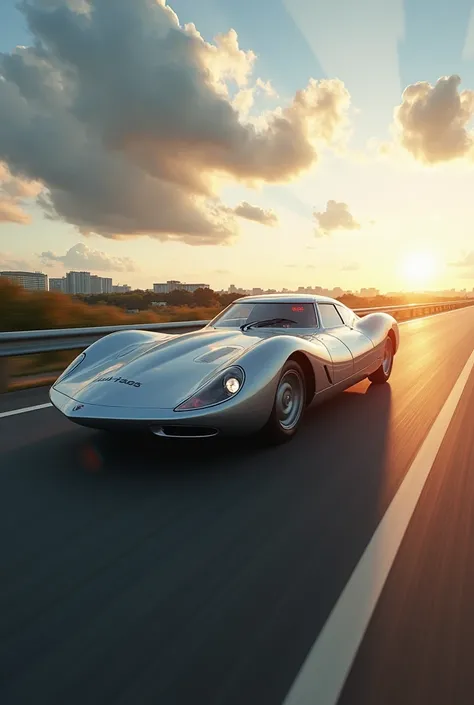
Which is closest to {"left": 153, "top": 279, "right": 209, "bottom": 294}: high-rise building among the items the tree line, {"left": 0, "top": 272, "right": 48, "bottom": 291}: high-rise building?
the tree line

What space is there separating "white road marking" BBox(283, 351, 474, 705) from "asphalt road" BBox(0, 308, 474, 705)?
4 cm

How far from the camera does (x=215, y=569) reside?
98.0 inches

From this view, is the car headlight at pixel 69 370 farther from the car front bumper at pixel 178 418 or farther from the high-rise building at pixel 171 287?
the high-rise building at pixel 171 287

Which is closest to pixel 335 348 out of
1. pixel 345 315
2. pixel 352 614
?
pixel 345 315

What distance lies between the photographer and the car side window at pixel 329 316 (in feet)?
19.6

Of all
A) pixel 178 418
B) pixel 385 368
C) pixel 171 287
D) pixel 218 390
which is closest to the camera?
pixel 178 418

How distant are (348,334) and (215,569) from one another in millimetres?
4098

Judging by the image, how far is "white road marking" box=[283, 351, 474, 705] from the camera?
1743 millimetres

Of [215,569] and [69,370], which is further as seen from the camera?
[69,370]

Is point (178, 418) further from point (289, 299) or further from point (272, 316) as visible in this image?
point (289, 299)

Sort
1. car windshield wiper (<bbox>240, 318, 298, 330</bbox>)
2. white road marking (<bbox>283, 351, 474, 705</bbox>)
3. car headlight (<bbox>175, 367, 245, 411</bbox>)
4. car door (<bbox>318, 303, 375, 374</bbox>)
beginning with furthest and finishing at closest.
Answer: car door (<bbox>318, 303, 375, 374</bbox>) → car windshield wiper (<bbox>240, 318, 298, 330</bbox>) → car headlight (<bbox>175, 367, 245, 411</bbox>) → white road marking (<bbox>283, 351, 474, 705</bbox>)

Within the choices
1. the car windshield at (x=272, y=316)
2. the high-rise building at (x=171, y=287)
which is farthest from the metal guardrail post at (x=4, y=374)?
the high-rise building at (x=171, y=287)

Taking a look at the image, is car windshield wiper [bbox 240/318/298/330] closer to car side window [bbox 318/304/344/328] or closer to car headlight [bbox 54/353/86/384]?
car side window [bbox 318/304/344/328]

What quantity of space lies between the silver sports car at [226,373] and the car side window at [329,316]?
19 mm
